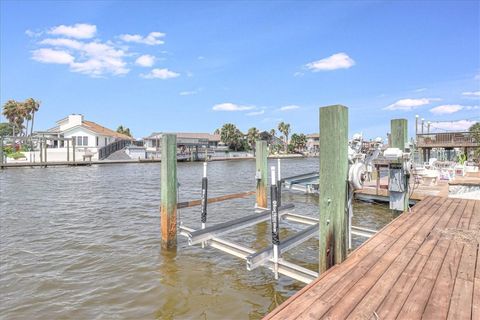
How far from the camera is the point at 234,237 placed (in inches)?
329

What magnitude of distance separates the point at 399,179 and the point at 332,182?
4.21 m

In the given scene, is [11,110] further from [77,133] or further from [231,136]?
[231,136]

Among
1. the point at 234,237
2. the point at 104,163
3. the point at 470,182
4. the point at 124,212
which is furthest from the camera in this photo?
the point at 104,163

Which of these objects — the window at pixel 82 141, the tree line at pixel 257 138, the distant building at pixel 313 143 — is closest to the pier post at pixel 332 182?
the window at pixel 82 141

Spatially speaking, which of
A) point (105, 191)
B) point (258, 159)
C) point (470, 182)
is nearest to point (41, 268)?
point (258, 159)

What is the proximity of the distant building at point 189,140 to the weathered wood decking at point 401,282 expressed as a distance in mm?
57118

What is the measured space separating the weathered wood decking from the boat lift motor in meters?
1.88

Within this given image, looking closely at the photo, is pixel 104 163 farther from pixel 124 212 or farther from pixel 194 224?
pixel 194 224

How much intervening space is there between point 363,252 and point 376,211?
831cm

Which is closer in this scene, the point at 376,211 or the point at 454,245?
the point at 454,245

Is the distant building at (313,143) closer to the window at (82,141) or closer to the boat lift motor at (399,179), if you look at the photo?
the window at (82,141)

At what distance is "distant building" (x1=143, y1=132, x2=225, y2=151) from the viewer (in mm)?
63644

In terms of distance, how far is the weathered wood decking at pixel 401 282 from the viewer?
2.75m

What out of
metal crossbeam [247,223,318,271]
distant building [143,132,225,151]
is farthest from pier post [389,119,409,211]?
distant building [143,132,225,151]
